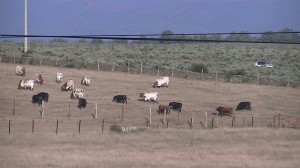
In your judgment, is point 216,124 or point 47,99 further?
point 47,99

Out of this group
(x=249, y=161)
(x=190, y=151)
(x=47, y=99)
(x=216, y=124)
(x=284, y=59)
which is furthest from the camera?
(x=284, y=59)

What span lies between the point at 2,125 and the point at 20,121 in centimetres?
167

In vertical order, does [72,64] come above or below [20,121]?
above

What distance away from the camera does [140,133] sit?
29.7 metres

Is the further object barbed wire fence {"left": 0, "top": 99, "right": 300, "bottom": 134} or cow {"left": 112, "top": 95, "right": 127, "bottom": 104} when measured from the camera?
cow {"left": 112, "top": 95, "right": 127, "bottom": 104}

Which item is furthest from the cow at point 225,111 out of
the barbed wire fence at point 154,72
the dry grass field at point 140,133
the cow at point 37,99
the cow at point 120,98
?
the barbed wire fence at point 154,72

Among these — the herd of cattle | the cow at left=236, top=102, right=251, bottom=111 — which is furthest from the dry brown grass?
the cow at left=236, top=102, right=251, bottom=111

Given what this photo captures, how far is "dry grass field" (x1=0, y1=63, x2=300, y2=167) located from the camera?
73.0 ft

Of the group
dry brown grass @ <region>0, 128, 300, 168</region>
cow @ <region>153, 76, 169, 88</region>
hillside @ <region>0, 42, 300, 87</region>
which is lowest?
dry brown grass @ <region>0, 128, 300, 168</region>

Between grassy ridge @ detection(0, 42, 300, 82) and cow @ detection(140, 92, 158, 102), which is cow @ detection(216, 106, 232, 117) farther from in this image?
grassy ridge @ detection(0, 42, 300, 82)

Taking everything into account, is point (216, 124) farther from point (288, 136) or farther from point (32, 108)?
point (32, 108)

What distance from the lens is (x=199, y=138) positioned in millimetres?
29250

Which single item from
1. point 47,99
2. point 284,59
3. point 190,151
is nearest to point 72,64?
point 47,99

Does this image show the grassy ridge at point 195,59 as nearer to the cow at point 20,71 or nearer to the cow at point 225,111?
the cow at point 20,71
